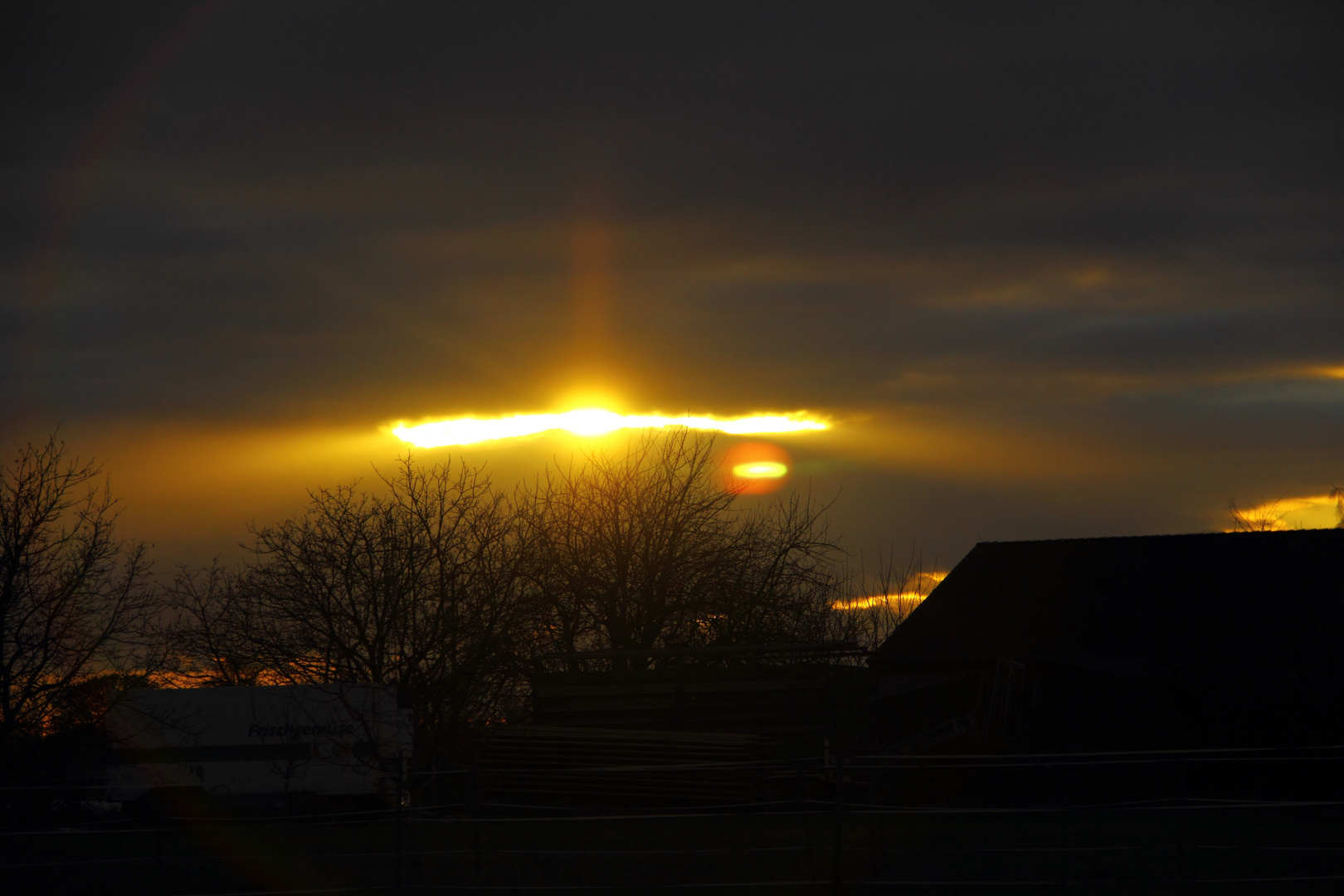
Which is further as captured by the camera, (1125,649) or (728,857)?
(1125,649)

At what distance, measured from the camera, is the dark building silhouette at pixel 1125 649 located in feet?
80.4

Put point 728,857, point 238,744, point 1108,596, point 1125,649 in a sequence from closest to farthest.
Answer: point 728,857
point 238,744
point 1125,649
point 1108,596

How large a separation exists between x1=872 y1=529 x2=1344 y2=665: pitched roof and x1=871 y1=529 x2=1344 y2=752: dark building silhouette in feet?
0.17

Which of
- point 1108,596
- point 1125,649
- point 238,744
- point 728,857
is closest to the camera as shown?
point 728,857

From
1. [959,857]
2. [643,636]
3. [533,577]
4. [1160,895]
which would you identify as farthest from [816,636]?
[1160,895]

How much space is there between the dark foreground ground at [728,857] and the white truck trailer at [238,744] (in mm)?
3810

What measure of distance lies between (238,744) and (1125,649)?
23.1 m

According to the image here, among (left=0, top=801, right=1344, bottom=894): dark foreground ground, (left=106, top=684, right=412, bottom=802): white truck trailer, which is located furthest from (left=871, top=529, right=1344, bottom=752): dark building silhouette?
(left=106, top=684, right=412, bottom=802): white truck trailer

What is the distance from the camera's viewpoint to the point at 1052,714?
101ft

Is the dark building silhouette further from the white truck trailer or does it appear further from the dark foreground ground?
the white truck trailer

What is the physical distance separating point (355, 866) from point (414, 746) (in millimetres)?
3694

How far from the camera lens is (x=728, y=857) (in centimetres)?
1446

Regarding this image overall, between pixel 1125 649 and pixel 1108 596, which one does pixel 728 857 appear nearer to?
pixel 1125 649

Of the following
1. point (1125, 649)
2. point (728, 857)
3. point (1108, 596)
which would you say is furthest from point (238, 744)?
point (1108, 596)
